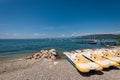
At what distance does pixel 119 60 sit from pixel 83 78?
5.86 m

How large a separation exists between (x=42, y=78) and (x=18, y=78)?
224 centimetres

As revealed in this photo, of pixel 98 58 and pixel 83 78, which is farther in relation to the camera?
pixel 98 58

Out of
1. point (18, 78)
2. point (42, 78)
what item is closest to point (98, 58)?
point (42, 78)

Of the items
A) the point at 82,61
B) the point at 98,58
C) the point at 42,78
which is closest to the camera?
the point at 42,78

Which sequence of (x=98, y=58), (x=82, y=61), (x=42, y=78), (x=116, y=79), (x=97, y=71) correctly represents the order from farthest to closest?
(x=98, y=58)
(x=82, y=61)
(x=97, y=71)
(x=42, y=78)
(x=116, y=79)

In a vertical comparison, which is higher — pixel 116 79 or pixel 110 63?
pixel 110 63

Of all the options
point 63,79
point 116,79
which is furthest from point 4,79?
point 116,79

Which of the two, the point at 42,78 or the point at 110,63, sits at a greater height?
the point at 110,63

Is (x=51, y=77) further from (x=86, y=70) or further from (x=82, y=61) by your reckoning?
(x=82, y=61)

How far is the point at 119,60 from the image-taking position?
11609mm

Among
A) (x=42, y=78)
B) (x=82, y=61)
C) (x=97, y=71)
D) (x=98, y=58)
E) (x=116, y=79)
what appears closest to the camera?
(x=116, y=79)

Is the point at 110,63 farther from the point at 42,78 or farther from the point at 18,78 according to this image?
the point at 18,78

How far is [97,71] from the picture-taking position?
988 centimetres

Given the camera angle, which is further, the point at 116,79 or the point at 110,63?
the point at 110,63
